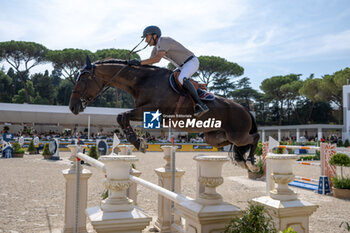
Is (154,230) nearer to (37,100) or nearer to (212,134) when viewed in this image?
(212,134)

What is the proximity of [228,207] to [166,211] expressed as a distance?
8.52 ft

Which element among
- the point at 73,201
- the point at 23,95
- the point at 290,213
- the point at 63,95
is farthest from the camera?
the point at 63,95

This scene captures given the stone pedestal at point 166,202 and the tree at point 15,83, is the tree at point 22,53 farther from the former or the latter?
the stone pedestal at point 166,202

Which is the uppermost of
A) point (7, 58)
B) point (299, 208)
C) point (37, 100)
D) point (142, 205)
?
point (7, 58)

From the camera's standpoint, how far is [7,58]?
104 feet

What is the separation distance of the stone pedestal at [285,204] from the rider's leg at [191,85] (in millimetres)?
858

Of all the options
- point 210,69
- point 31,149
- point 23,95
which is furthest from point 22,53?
point 210,69

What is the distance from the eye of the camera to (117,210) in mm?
1370

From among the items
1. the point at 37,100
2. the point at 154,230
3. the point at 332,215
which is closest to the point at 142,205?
the point at 154,230

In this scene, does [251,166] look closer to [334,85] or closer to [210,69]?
[210,69]

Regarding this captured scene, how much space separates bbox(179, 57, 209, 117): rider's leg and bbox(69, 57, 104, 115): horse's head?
2.73 ft

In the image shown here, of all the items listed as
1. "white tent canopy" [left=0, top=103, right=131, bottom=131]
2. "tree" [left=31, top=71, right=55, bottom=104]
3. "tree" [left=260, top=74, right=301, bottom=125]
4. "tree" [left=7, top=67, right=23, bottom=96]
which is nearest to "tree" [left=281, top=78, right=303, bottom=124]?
"tree" [left=260, top=74, right=301, bottom=125]

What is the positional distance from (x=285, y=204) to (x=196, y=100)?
1.18 meters

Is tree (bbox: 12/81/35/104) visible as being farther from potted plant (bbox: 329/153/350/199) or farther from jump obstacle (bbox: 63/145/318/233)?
jump obstacle (bbox: 63/145/318/233)
